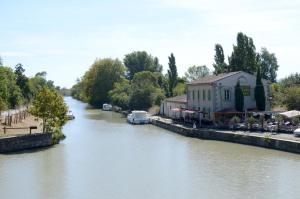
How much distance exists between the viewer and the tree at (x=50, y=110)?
44594mm

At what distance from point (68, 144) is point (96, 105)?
248ft

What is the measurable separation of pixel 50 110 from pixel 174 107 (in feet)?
94.7

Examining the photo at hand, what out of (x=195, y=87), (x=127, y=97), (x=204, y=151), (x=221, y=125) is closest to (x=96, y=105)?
(x=127, y=97)

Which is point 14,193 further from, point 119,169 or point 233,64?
point 233,64

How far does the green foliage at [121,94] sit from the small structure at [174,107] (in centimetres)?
1810

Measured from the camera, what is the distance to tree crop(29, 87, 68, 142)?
4459 cm

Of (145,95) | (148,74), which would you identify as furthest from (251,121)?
(148,74)

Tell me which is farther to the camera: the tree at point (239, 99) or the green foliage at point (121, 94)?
the green foliage at point (121, 94)

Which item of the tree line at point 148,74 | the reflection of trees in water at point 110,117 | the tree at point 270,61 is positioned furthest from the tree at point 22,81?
the tree at point 270,61

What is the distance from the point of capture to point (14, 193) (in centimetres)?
2658

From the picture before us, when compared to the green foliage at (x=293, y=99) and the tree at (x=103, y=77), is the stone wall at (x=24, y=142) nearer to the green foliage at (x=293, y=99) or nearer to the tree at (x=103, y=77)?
the green foliage at (x=293, y=99)

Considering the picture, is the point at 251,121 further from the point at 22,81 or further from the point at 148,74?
the point at 22,81

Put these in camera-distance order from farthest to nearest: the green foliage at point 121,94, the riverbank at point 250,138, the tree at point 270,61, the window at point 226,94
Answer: the tree at point 270,61, the green foliage at point 121,94, the window at point 226,94, the riverbank at point 250,138

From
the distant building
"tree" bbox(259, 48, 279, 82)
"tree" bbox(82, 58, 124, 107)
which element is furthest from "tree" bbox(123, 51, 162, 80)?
the distant building
